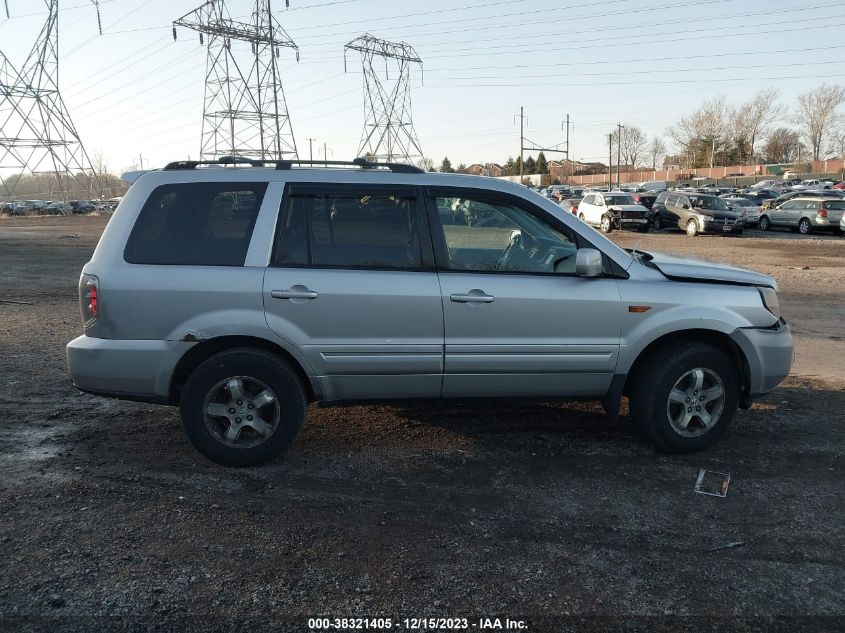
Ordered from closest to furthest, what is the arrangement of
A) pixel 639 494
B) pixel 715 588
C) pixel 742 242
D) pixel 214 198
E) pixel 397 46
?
1. pixel 715 588
2. pixel 639 494
3. pixel 214 198
4. pixel 742 242
5. pixel 397 46

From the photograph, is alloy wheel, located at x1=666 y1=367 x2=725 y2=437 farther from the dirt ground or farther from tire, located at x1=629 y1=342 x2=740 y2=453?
the dirt ground

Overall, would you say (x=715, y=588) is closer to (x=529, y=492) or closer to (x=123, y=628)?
(x=529, y=492)

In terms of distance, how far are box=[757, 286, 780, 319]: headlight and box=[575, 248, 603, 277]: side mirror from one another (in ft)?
4.18

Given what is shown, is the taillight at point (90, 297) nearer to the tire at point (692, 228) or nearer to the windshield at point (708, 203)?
the tire at point (692, 228)

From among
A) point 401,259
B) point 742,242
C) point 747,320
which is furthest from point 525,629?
point 742,242

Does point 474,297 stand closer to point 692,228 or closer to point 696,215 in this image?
point 696,215

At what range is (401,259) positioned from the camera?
14.3ft

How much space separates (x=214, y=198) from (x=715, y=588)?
3.58 metres

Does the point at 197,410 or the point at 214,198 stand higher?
the point at 214,198

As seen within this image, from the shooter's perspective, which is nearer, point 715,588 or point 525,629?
point 525,629

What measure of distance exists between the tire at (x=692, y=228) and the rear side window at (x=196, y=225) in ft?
89.0

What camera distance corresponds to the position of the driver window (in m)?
4.45

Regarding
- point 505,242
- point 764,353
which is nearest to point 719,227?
point 764,353

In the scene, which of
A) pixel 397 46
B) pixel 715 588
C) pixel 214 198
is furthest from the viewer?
pixel 397 46
